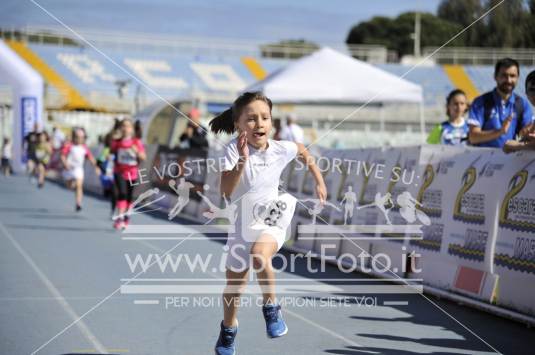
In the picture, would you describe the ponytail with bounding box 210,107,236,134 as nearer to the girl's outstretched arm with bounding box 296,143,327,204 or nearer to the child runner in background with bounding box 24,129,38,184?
the girl's outstretched arm with bounding box 296,143,327,204

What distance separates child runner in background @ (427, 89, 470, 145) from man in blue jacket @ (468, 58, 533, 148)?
1.27 metres

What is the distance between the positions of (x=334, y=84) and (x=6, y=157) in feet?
72.3

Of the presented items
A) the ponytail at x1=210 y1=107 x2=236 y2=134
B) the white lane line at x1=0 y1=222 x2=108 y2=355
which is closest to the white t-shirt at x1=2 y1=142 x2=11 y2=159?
the white lane line at x1=0 y1=222 x2=108 y2=355

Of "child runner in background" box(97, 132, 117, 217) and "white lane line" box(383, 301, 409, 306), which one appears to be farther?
"child runner in background" box(97, 132, 117, 217)

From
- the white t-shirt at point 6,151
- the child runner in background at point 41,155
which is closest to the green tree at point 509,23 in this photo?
the child runner in background at point 41,155

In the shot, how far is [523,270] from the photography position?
25.8 feet

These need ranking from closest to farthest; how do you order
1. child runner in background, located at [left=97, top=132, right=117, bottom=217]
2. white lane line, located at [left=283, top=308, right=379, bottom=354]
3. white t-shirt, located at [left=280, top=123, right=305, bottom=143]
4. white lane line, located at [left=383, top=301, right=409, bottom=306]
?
1. white lane line, located at [left=283, top=308, right=379, bottom=354]
2. white lane line, located at [left=383, top=301, right=409, bottom=306]
3. child runner in background, located at [left=97, top=132, right=117, bottom=217]
4. white t-shirt, located at [left=280, top=123, right=305, bottom=143]

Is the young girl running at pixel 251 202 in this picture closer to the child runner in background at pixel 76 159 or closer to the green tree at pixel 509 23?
the green tree at pixel 509 23

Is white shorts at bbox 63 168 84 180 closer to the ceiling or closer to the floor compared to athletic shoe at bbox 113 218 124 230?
closer to the ceiling

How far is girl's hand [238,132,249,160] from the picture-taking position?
18.8 feet

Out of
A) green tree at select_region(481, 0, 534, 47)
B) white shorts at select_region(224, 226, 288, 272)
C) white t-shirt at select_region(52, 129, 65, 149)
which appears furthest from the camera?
white t-shirt at select_region(52, 129, 65, 149)

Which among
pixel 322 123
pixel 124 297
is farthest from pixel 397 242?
pixel 322 123

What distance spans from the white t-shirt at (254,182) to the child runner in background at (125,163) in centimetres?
954

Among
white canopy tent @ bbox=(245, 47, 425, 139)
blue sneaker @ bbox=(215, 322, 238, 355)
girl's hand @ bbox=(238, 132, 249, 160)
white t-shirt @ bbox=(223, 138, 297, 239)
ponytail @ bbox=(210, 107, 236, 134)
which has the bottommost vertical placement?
blue sneaker @ bbox=(215, 322, 238, 355)
